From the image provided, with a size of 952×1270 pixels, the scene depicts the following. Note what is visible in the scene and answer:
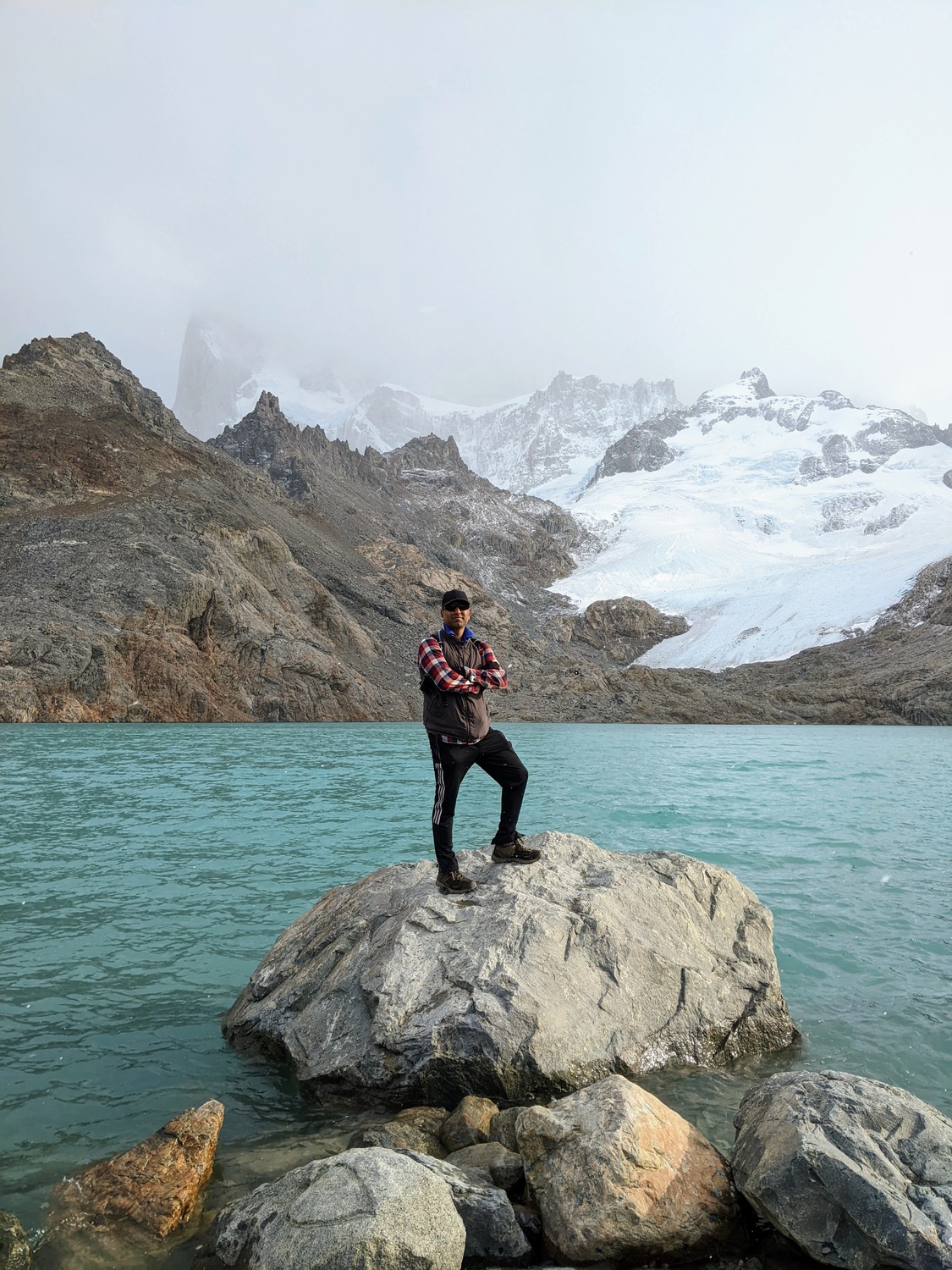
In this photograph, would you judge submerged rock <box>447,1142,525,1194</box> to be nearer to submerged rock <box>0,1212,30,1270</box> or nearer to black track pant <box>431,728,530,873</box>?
submerged rock <box>0,1212,30,1270</box>

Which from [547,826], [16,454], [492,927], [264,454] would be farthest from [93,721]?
[264,454]

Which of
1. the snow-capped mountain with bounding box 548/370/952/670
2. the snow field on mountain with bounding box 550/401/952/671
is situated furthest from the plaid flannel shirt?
the snow-capped mountain with bounding box 548/370/952/670

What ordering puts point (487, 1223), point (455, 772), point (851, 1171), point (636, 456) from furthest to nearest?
point (636, 456) → point (455, 772) → point (487, 1223) → point (851, 1171)

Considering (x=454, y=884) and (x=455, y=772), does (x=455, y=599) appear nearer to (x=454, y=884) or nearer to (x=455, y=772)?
(x=455, y=772)

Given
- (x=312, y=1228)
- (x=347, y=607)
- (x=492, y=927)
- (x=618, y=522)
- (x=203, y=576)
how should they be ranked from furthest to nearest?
(x=618, y=522) < (x=347, y=607) < (x=203, y=576) < (x=492, y=927) < (x=312, y=1228)

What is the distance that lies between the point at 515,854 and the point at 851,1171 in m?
3.54

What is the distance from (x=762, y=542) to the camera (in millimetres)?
140875

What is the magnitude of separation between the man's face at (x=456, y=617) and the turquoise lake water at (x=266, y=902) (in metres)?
3.28

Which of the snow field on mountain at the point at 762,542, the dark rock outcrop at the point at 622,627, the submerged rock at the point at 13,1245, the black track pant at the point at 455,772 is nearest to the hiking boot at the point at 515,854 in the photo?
the black track pant at the point at 455,772

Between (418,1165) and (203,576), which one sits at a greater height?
(203,576)

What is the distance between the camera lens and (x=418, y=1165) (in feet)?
11.3

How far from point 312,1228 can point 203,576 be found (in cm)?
4873

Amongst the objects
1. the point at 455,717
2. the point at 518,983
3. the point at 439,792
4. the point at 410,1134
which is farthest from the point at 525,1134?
the point at 455,717

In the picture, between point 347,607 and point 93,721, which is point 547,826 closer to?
point 93,721
